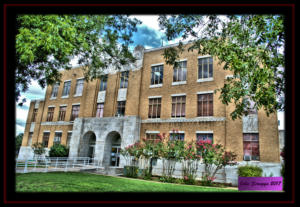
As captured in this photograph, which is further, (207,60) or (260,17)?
(207,60)

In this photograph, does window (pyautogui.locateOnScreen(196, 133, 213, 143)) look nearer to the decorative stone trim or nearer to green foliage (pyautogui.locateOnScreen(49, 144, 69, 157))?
the decorative stone trim

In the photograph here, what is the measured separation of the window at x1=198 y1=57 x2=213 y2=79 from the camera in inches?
688

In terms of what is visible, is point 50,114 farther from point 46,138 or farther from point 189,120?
point 189,120

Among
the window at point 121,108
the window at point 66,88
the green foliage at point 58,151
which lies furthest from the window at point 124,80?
the green foliage at point 58,151

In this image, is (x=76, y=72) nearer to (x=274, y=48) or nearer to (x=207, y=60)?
(x=207, y=60)

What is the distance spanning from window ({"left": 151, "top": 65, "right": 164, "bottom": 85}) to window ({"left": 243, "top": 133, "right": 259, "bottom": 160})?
29.9 ft

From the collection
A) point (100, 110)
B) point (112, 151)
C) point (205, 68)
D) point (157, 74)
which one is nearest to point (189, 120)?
point (205, 68)

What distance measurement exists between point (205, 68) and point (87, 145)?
14.7 metres

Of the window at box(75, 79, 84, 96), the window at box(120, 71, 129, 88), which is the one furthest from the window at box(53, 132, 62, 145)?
the window at box(120, 71, 129, 88)

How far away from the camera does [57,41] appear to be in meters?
→ 6.68

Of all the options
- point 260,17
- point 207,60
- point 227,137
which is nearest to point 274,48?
point 260,17

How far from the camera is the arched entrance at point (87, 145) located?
21575 mm
